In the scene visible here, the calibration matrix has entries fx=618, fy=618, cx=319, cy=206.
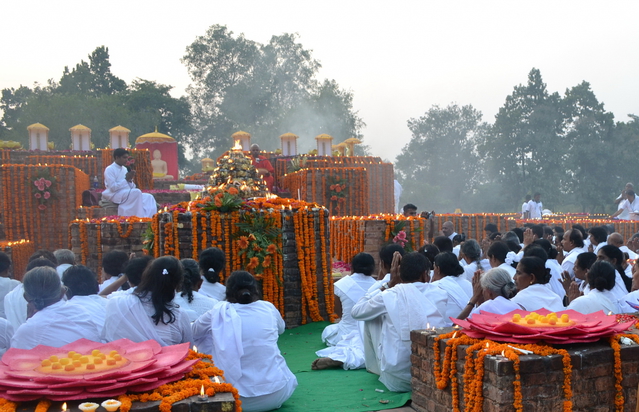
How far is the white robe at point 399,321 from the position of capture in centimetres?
510

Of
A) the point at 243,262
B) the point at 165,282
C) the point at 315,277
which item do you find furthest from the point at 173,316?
the point at 315,277

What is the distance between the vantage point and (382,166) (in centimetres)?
1578

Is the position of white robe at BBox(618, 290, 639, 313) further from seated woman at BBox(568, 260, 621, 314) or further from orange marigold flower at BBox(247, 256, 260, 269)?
orange marigold flower at BBox(247, 256, 260, 269)

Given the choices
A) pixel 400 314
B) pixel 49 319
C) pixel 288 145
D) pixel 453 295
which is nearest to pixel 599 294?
pixel 453 295

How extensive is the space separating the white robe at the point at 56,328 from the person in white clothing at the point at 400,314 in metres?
2.29

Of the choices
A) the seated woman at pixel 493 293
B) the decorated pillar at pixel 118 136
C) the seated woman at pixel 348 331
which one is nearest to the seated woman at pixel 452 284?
the seated woman at pixel 493 293

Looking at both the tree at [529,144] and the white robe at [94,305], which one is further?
the tree at [529,144]

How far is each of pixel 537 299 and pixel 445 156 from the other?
159ft

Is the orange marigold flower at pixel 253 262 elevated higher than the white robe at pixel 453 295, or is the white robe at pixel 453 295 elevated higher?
the orange marigold flower at pixel 253 262

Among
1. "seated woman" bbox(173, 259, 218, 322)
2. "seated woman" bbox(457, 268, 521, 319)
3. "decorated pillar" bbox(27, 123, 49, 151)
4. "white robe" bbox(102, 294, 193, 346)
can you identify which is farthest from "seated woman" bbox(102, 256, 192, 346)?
"decorated pillar" bbox(27, 123, 49, 151)

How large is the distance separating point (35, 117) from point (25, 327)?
33657 mm

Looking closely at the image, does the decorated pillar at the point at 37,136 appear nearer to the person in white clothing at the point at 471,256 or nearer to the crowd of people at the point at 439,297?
the crowd of people at the point at 439,297

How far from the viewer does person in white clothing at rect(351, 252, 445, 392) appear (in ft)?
16.7

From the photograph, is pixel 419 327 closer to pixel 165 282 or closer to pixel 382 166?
pixel 165 282
